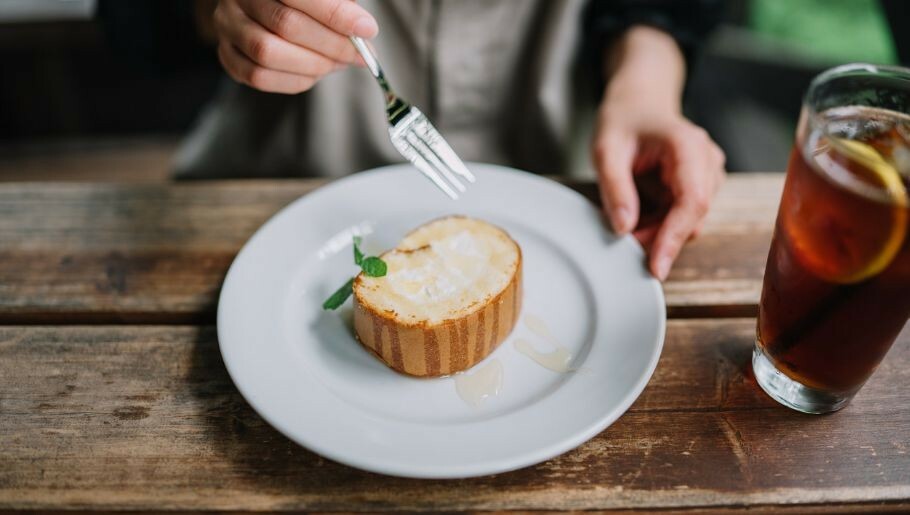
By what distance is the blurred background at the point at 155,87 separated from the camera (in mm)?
2799

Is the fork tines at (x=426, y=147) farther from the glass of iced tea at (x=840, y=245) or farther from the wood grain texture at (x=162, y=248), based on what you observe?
the glass of iced tea at (x=840, y=245)

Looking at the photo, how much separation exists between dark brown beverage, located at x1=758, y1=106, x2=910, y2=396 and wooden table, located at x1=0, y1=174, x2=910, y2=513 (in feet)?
0.35

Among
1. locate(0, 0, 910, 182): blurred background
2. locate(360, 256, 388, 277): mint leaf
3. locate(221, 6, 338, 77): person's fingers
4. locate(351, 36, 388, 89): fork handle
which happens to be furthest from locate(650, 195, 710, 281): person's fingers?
locate(0, 0, 910, 182): blurred background

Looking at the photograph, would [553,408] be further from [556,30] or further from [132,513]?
[556,30]

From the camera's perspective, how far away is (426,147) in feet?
4.16

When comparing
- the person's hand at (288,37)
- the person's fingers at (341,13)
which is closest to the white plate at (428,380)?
the person's hand at (288,37)

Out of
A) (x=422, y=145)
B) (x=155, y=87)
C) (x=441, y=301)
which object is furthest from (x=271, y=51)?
(x=155, y=87)

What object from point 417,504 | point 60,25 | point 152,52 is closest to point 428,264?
point 417,504

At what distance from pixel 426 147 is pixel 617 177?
0.35 m

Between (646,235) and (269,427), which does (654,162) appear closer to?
(646,235)

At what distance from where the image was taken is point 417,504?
905 mm

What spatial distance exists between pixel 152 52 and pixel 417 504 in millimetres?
1637

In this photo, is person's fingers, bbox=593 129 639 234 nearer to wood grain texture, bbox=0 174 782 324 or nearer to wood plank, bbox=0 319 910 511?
wood grain texture, bbox=0 174 782 324

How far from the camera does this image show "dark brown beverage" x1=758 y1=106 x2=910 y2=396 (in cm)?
82
